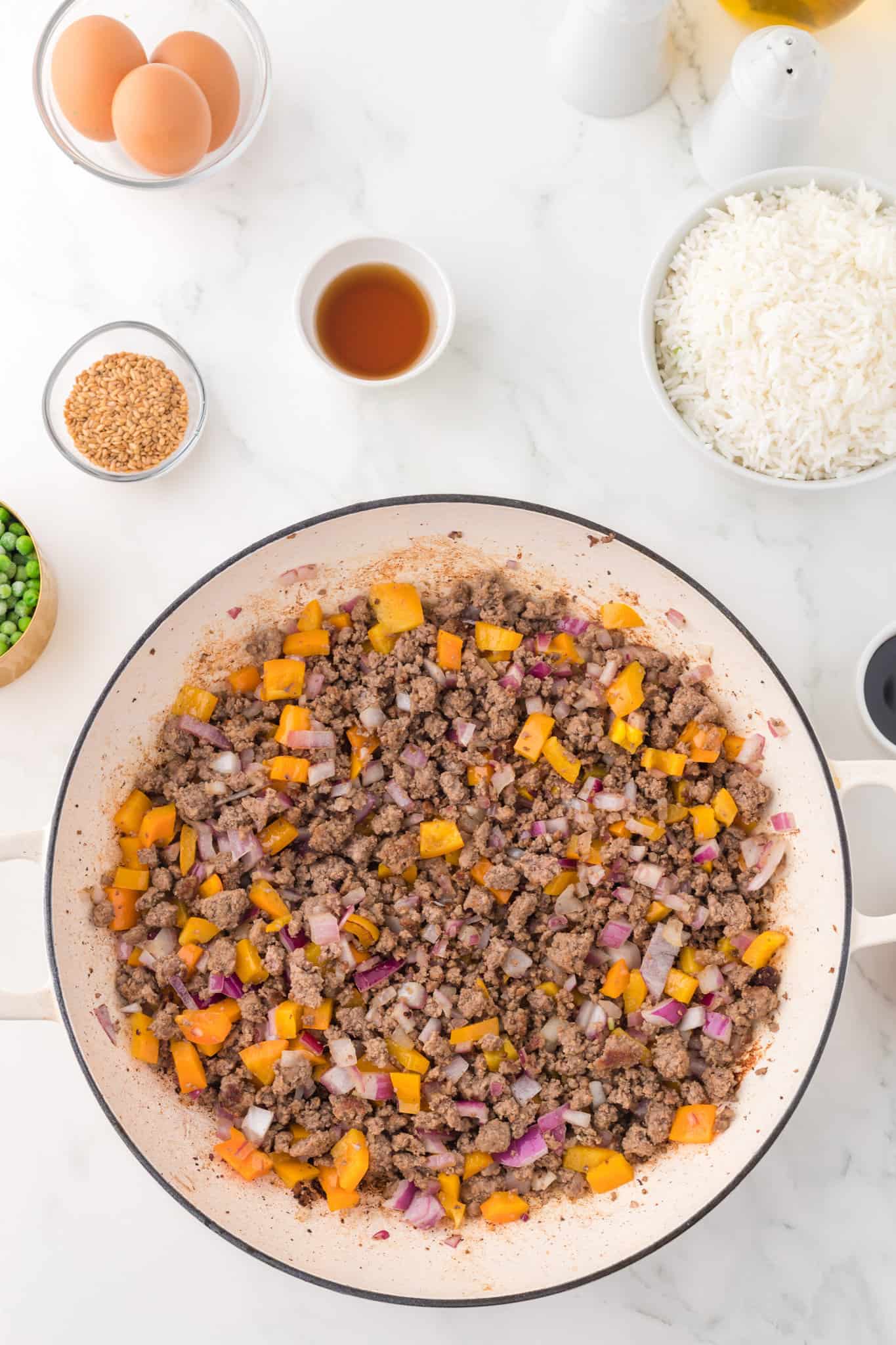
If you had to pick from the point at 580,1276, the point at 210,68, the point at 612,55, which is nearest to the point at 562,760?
the point at 580,1276

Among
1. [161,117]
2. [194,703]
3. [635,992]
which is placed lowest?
[635,992]

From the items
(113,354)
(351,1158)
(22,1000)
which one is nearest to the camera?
(22,1000)

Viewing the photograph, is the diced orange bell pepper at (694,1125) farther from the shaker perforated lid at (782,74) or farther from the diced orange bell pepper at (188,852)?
the shaker perforated lid at (782,74)

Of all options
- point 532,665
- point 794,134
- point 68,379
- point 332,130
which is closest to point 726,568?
point 532,665

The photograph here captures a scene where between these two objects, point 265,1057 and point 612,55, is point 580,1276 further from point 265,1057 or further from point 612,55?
point 612,55

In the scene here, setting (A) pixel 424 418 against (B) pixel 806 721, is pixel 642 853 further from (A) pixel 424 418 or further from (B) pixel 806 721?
(A) pixel 424 418

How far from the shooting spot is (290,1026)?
230 cm

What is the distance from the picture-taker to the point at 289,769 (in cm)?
239

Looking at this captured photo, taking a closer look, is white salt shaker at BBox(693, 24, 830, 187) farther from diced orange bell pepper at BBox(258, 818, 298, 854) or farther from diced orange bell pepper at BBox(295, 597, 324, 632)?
diced orange bell pepper at BBox(258, 818, 298, 854)

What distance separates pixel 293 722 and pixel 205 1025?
67 centimetres

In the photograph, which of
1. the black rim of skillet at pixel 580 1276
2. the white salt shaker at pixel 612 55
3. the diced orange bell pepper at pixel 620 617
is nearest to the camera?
the black rim of skillet at pixel 580 1276

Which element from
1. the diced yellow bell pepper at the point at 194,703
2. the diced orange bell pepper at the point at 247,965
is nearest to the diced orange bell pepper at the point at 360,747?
the diced yellow bell pepper at the point at 194,703

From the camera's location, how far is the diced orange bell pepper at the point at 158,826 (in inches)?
93.9

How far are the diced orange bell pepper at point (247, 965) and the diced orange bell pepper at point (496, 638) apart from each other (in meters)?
0.84
